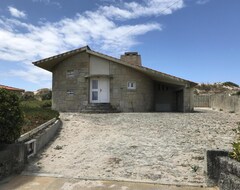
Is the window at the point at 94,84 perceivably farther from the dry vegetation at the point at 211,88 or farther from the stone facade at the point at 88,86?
the dry vegetation at the point at 211,88

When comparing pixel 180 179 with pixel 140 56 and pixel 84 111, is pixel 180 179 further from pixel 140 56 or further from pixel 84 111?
pixel 140 56

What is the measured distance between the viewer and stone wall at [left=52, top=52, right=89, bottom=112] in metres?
17.8

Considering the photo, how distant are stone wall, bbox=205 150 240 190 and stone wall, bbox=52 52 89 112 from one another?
1316 centimetres

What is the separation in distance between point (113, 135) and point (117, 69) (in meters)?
8.83

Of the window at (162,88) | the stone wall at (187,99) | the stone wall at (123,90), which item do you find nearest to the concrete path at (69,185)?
the stone wall at (123,90)

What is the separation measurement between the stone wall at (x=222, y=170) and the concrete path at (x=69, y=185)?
0.25 metres

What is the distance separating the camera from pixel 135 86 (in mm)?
17734

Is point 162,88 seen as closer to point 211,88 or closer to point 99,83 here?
point 99,83

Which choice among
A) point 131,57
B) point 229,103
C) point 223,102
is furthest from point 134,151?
point 223,102

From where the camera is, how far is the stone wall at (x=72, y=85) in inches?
701

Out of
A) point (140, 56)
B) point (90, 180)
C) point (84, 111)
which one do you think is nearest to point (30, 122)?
point (90, 180)

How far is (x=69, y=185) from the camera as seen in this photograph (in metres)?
5.29

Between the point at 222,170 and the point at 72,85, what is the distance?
14342mm

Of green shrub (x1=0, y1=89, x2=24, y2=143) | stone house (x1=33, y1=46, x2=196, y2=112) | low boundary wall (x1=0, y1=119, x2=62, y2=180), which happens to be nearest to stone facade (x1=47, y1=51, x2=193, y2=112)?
stone house (x1=33, y1=46, x2=196, y2=112)
